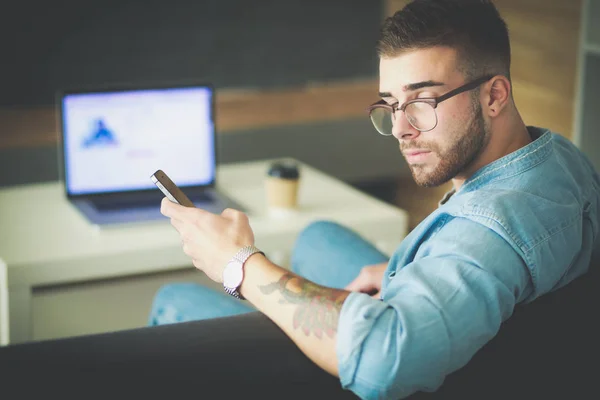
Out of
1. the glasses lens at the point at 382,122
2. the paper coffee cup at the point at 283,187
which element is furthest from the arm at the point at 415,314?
the paper coffee cup at the point at 283,187

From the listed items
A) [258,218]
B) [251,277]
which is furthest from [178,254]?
[251,277]

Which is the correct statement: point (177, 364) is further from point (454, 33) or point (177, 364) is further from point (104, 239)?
point (104, 239)

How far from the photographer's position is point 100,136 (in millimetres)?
2369

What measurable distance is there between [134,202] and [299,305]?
1372mm

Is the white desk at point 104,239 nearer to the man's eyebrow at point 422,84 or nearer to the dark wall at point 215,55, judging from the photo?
the man's eyebrow at point 422,84

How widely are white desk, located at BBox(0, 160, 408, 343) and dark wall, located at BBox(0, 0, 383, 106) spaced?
1.68 meters

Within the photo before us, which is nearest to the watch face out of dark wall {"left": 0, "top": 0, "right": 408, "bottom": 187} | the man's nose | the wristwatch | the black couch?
the wristwatch

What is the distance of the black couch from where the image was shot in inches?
38.2

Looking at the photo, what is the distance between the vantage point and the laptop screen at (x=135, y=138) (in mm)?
2342

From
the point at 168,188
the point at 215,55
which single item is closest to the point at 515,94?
the point at 215,55

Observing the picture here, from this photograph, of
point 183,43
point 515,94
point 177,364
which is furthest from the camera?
point 183,43

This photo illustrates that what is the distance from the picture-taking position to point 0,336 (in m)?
2.14

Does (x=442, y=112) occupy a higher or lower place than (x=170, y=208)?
higher

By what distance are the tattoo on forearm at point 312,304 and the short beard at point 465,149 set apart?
13.3 inches
